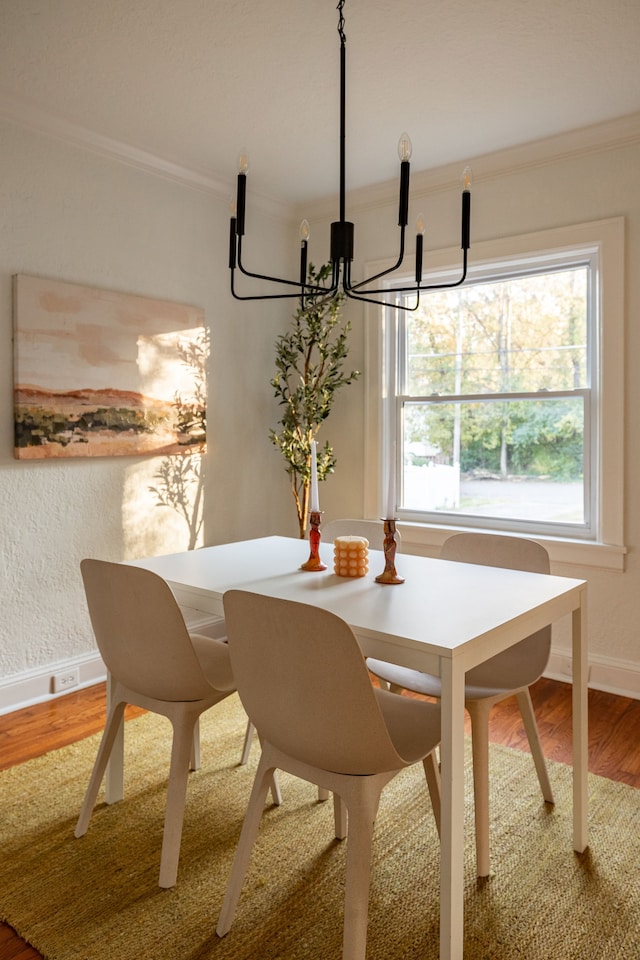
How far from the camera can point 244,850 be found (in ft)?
5.16

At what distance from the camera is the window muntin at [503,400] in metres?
3.32

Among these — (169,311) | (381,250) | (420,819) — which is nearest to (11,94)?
(169,311)

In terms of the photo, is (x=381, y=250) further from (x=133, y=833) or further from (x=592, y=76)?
(x=133, y=833)

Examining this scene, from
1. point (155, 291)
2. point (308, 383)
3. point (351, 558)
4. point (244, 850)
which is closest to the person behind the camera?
point (244, 850)

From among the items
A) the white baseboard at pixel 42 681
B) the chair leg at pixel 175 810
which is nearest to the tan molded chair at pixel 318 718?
the chair leg at pixel 175 810

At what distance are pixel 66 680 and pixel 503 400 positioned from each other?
8.49ft

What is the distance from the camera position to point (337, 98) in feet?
9.16

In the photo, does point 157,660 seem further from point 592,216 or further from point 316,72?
point 592,216

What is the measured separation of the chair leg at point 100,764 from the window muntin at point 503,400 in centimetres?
223

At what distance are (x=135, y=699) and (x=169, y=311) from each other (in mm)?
2200

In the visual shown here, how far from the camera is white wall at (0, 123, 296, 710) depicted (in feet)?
9.57

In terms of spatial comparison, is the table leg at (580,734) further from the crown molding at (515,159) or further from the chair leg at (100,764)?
the crown molding at (515,159)

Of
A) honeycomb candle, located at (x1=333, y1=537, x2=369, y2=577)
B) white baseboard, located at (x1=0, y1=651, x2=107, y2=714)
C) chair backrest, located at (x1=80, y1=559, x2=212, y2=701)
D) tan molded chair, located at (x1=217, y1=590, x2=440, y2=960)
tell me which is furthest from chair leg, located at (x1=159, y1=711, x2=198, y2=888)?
white baseboard, located at (x1=0, y1=651, x2=107, y2=714)

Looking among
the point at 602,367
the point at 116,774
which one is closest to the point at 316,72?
the point at 602,367
